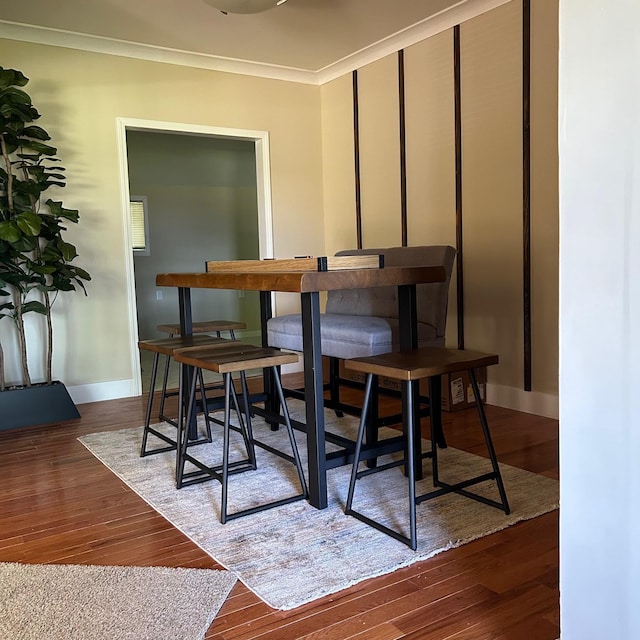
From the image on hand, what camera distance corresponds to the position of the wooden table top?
6.93 ft

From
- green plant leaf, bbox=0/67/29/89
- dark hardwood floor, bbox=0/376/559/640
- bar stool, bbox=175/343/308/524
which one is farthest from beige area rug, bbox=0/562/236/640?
green plant leaf, bbox=0/67/29/89

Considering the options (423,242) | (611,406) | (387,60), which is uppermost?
(387,60)

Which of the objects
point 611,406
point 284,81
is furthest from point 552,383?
point 284,81

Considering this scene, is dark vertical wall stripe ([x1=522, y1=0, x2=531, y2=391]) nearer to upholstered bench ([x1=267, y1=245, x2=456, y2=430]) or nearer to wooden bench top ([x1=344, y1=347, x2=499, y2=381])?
upholstered bench ([x1=267, y1=245, x2=456, y2=430])

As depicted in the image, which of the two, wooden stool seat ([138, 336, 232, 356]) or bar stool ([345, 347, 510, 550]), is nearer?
bar stool ([345, 347, 510, 550])

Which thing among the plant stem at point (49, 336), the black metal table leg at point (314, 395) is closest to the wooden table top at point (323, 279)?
the black metal table leg at point (314, 395)

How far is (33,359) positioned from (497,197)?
3.18 metres

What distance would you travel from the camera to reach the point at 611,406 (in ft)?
3.86

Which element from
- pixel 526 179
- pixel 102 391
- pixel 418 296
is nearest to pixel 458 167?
pixel 526 179

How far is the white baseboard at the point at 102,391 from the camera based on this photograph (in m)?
4.35

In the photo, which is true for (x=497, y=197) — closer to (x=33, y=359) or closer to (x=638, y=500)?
(x=638, y=500)

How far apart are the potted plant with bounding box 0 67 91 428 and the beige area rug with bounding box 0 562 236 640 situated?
201 cm

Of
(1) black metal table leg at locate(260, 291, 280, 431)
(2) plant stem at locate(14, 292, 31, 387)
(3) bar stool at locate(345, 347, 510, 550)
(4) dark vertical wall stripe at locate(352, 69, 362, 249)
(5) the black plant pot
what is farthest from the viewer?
(4) dark vertical wall stripe at locate(352, 69, 362, 249)

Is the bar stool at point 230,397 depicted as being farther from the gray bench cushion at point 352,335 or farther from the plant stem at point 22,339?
the plant stem at point 22,339
